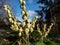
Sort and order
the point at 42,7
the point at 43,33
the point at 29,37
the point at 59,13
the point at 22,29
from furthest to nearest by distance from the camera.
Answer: the point at 42,7, the point at 59,13, the point at 43,33, the point at 29,37, the point at 22,29

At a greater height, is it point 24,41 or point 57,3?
point 24,41

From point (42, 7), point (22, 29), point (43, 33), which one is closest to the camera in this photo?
point (22, 29)

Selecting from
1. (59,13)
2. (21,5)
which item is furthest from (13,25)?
(59,13)

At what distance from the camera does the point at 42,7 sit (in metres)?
32.6

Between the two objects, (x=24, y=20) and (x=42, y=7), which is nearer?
(x=24, y=20)

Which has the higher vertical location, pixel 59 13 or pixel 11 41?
pixel 11 41

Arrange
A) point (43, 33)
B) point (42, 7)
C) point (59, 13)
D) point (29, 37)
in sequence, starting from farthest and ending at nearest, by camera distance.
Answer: point (42, 7)
point (59, 13)
point (43, 33)
point (29, 37)

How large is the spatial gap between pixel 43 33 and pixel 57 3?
89.1 feet

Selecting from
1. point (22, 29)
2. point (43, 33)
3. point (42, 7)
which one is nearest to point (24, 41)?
point (22, 29)

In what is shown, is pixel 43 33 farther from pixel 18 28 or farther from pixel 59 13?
pixel 59 13

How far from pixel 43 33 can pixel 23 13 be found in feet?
1.76

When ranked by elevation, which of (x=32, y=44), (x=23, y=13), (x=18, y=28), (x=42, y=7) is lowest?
(x=42, y=7)

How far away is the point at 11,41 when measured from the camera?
2.43 meters

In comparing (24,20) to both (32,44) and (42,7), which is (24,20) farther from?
(42,7)
